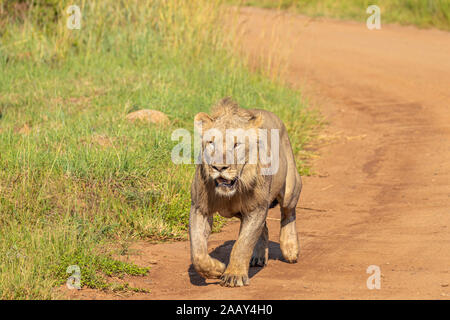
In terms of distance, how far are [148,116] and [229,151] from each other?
4.29 m

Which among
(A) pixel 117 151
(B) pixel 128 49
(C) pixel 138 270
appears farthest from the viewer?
(B) pixel 128 49

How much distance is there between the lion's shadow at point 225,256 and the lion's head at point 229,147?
0.79 m

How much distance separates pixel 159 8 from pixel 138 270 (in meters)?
7.18

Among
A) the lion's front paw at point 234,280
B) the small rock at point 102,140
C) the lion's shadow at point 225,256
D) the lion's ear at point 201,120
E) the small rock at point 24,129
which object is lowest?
the lion's shadow at point 225,256

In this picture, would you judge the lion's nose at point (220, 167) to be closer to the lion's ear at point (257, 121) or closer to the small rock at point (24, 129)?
the lion's ear at point (257, 121)

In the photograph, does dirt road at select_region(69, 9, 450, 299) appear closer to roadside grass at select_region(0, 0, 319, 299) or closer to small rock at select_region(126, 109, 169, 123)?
roadside grass at select_region(0, 0, 319, 299)

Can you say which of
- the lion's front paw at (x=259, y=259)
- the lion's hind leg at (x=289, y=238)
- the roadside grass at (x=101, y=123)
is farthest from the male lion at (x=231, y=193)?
the roadside grass at (x=101, y=123)

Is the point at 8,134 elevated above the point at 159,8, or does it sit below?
below

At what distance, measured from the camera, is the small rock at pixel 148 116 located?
9.13m

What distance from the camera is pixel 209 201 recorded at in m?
5.52

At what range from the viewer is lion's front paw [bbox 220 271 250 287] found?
17.9 feet

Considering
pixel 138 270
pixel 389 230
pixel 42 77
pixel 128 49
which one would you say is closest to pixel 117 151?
pixel 138 270

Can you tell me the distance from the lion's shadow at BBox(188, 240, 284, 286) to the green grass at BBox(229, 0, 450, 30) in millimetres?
9720
